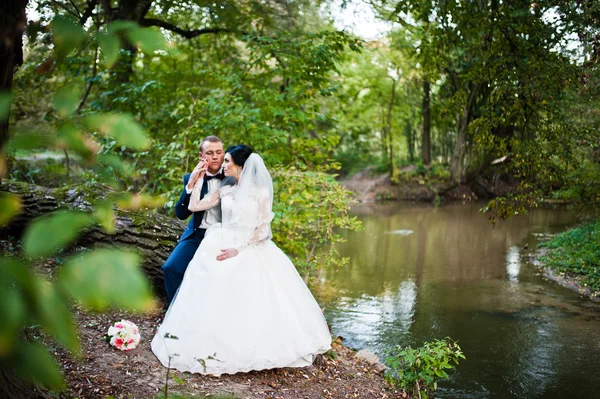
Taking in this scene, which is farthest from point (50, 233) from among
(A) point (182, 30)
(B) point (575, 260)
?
(B) point (575, 260)

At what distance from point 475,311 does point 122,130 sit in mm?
8152

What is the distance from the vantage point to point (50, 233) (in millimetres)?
654

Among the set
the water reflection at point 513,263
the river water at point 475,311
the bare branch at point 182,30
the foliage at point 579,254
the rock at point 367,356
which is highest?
the bare branch at point 182,30

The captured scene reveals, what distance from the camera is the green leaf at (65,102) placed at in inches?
31.7

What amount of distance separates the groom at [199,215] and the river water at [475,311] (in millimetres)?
2782

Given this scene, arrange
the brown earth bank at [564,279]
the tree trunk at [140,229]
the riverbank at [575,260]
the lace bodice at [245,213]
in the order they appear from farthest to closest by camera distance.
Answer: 1. the riverbank at [575,260]
2. the brown earth bank at [564,279]
3. the tree trunk at [140,229]
4. the lace bodice at [245,213]

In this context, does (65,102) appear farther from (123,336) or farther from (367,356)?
(367,356)

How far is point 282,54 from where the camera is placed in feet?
23.6

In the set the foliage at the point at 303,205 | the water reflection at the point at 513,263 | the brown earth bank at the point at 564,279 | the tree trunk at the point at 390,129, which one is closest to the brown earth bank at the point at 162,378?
the foliage at the point at 303,205

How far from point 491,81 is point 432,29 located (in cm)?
126

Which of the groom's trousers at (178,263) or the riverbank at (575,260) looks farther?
the riverbank at (575,260)

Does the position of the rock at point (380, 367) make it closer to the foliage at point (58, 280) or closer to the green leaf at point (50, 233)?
the foliage at point (58, 280)

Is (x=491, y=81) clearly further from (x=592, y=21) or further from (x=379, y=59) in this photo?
(x=379, y=59)

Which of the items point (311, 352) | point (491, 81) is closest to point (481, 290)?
point (491, 81)
